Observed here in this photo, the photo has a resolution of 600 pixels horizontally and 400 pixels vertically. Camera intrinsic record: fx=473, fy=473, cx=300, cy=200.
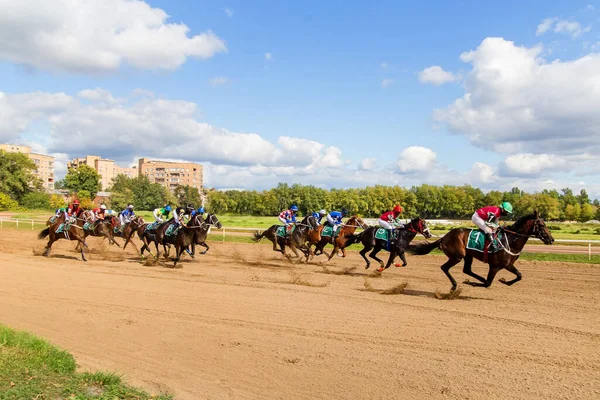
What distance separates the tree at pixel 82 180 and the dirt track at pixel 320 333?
8558 cm

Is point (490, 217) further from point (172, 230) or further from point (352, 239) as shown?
point (172, 230)

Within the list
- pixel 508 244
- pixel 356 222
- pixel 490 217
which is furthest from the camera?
pixel 356 222

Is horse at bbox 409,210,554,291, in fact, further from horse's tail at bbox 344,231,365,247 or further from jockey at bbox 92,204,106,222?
jockey at bbox 92,204,106,222

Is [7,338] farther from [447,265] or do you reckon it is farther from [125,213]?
[125,213]

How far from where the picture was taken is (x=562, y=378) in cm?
533

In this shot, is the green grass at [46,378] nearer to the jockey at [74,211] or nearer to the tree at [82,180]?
the jockey at [74,211]

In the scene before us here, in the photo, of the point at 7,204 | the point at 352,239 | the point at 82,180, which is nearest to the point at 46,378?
the point at 352,239

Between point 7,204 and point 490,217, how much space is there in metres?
81.0

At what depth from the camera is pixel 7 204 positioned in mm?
73938

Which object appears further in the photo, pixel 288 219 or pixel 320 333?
pixel 288 219

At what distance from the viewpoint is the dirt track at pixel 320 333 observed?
17.5ft

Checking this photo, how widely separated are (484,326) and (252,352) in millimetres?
3711

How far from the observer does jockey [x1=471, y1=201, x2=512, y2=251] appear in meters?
9.89

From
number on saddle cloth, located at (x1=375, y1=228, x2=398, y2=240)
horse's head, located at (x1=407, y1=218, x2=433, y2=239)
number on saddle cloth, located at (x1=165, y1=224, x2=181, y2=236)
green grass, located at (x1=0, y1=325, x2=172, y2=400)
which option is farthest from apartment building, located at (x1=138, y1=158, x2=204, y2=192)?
green grass, located at (x1=0, y1=325, x2=172, y2=400)
